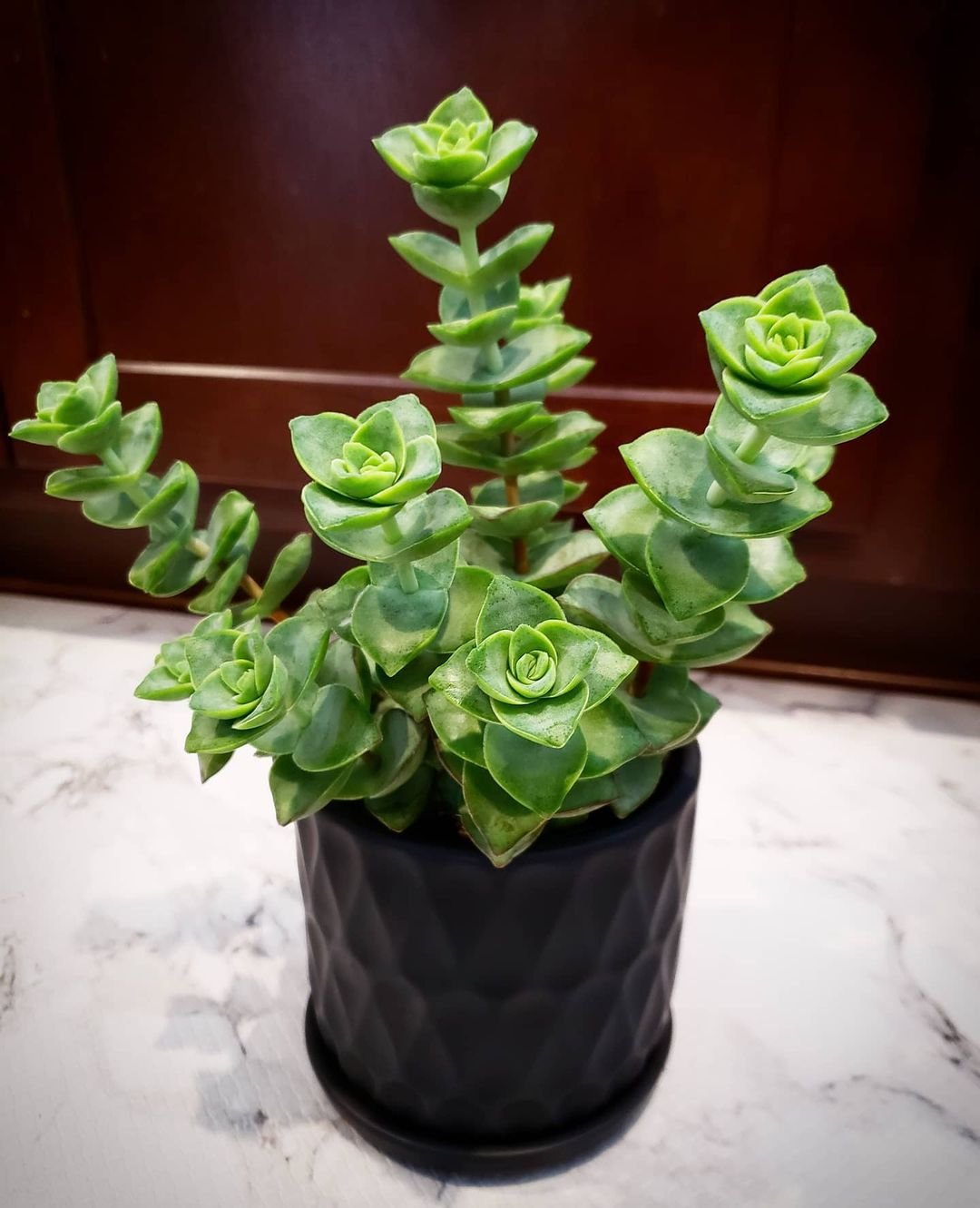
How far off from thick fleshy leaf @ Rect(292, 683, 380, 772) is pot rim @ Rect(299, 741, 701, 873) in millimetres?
36

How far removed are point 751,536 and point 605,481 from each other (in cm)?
43

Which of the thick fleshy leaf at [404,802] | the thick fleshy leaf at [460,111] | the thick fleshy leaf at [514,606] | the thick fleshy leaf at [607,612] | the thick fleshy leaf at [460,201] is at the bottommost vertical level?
the thick fleshy leaf at [404,802]

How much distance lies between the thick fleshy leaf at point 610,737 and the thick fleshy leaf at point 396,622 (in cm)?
6

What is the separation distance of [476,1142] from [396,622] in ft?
0.76

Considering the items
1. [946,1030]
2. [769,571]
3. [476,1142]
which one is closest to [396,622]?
[769,571]

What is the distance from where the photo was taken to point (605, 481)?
2.28 feet

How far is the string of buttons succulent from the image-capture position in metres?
0.27

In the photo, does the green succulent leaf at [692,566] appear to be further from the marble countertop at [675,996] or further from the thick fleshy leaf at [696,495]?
the marble countertop at [675,996]

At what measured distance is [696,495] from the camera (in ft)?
0.95

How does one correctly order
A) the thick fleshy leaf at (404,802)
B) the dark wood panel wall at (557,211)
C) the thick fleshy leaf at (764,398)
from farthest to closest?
the dark wood panel wall at (557,211) → the thick fleshy leaf at (404,802) → the thick fleshy leaf at (764,398)

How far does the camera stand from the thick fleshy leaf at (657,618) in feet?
1.01

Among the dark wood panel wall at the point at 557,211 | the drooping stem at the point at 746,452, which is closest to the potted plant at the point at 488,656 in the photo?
the drooping stem at the point at 746,452

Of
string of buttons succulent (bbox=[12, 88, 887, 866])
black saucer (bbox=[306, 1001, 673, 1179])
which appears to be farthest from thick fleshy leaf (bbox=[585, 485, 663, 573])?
black saucer (bbox=[306, 1001, 673, 1179])

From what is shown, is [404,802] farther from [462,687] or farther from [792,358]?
[792,358]
